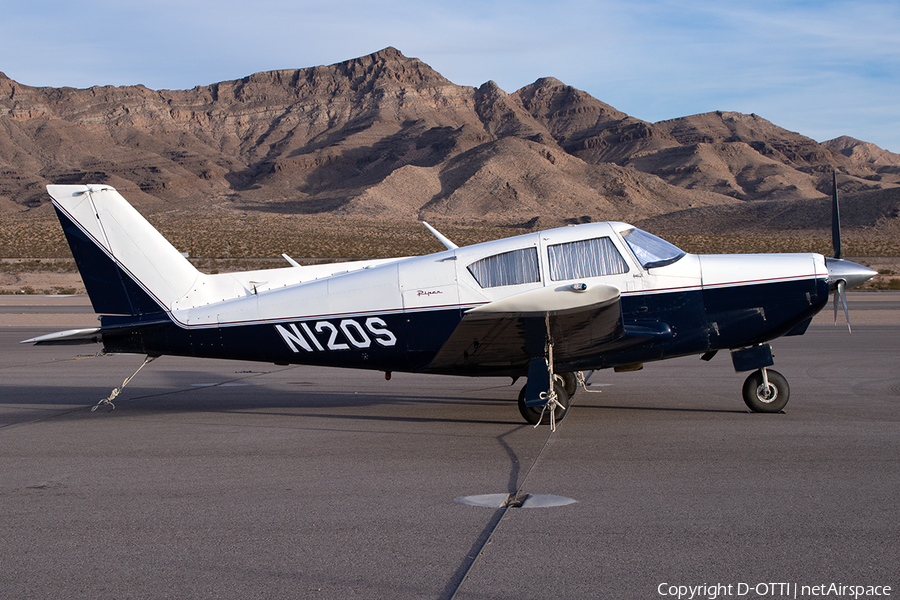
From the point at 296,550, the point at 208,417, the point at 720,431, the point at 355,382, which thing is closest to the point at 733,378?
the point at 720,431

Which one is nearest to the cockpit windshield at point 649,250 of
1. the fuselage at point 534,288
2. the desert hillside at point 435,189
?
the fuselage at point 534,288

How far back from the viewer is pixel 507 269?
27.0 ft

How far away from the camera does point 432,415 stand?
30.7ft

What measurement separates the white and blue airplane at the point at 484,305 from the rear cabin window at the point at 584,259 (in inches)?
0.6

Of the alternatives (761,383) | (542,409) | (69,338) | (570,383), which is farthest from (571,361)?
(69,338)

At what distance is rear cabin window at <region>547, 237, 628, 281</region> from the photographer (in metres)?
8.15

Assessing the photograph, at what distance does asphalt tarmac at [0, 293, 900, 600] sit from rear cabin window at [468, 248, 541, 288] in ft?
5.56

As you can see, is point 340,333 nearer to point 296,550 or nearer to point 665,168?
point 296,550

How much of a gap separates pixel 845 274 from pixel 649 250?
2222 millimetres

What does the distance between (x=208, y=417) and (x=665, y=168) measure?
610ft

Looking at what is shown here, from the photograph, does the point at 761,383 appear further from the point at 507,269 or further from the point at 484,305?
the point at 484,305

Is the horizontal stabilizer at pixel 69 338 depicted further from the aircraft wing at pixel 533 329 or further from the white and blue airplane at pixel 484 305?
the aircraft wing at pixel 533 329

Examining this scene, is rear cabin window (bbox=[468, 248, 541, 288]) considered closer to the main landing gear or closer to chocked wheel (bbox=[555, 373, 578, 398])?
chocked wheel (bbox=[555, 373, 578, 398])

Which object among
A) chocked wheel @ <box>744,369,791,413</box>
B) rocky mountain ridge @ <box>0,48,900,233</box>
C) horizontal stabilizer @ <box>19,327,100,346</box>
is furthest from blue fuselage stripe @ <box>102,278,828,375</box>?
rocky mountain ridge @ <box>0,48,900,233</box>
